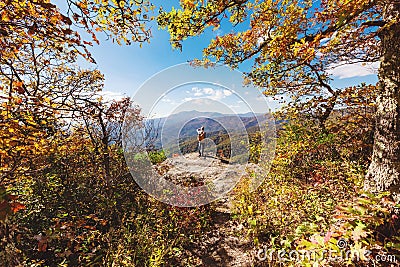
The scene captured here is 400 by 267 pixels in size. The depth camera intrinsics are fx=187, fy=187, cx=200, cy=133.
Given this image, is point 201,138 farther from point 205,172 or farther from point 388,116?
point 388,116

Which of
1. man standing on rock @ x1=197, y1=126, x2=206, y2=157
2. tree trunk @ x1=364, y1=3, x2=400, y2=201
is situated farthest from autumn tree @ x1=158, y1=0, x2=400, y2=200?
man standing on rock @ x1=197, y1=126, x2=206, y2=157

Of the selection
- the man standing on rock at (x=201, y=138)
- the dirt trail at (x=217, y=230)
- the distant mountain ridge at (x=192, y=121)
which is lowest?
the dirt trail at (x=217, y=230)

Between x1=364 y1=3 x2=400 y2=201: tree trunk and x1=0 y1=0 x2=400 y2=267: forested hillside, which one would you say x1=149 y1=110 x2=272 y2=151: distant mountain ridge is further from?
x1=364 y1=3 x2=400 y2=201: tree trunk

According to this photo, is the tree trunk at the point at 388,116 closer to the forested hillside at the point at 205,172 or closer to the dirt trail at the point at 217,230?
the forested hillside at the point at 205,172

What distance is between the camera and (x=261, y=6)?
142 inches

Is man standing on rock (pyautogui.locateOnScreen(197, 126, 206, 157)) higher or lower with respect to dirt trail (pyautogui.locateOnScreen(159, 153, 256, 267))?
higher

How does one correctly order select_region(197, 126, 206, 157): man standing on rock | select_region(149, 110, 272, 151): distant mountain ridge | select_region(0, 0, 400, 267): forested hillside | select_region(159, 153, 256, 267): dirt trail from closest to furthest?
select_region(0, 0, 400, 267): forested hillside
select_region(159, 153, 256, 267): dirt trail
select_region(149, 110, 272, 151): distant mountain ridge
select_region(197, 126, 206, 157): man standing on rock

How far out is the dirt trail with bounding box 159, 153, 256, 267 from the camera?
3367 mm

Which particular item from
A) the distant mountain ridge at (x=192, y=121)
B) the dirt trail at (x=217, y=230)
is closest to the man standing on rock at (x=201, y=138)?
the dirt trail at (x=217, y=230)

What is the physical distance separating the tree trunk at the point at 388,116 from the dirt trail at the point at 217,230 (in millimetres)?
2338

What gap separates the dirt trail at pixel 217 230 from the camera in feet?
11.0

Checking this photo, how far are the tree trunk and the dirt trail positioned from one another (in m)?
2.34

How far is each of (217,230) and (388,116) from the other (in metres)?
3.72

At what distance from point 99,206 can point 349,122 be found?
692cm
